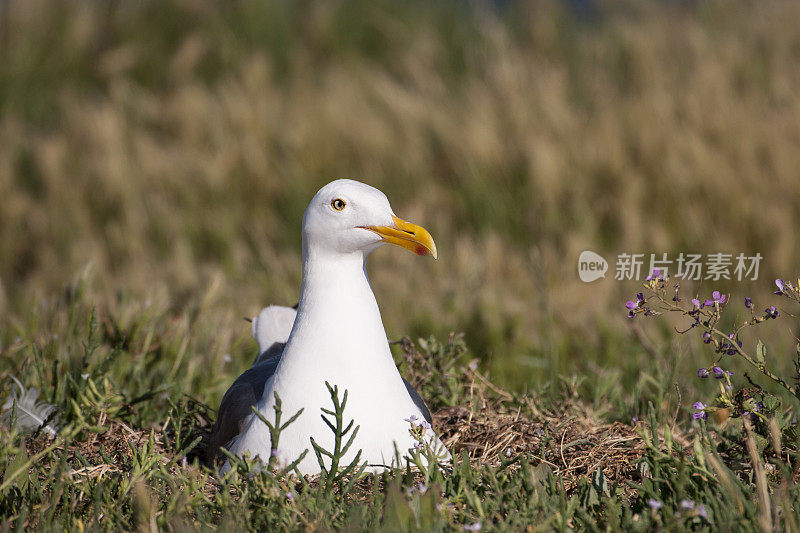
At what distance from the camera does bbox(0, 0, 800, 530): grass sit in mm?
2869

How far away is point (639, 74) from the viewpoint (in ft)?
32.3

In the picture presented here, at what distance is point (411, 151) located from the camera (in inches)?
348

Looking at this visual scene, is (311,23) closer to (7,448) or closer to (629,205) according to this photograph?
(629,205)

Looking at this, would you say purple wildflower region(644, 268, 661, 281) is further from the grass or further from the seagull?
the seagull

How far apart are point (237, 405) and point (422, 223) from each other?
462cm

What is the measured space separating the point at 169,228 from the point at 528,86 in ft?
12.6

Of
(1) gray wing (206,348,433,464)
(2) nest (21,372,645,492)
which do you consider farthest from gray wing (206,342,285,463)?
(2) nest (21,372,645,492)

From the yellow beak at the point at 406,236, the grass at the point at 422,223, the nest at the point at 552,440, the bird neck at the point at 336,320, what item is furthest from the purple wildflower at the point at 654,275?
the bird neck at the point at 336,320

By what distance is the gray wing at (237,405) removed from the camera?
335cm

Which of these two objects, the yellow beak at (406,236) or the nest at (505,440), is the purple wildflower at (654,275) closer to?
the nest at (505,440)

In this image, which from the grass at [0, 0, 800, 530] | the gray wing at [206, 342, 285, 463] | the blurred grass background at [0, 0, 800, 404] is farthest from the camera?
the blurred grass background at [0, 0, 800, 404]

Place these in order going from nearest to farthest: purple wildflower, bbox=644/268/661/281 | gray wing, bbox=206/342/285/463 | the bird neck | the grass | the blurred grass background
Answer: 1. the grass
2. purple wildflower, bbox=644/268/661/281
3. the bird neck
4. gray wing, bbox=206/342/285/463
5. the blurred grass background

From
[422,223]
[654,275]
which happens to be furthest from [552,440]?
[422,223]
